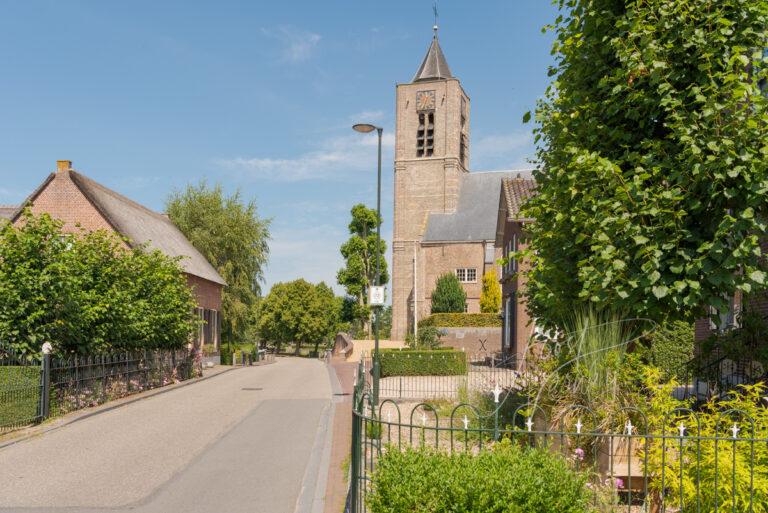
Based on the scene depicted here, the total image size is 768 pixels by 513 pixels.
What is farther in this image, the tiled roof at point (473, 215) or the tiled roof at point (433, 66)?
the tiled roof at point (433, 66)

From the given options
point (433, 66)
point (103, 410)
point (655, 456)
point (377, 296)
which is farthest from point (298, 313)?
point (655, 456)

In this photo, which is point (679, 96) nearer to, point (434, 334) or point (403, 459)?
point (403, 459)

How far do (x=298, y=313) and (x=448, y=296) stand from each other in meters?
21.5

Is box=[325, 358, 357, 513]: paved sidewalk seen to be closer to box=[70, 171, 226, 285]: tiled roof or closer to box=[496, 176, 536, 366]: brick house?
box=[70, 171, 226, 285]: tiled roof

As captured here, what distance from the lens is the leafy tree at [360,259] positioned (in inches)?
2564

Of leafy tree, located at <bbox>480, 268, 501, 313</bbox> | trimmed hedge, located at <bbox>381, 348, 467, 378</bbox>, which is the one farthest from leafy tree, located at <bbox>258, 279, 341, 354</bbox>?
trimmed hedge, located at <bbox>381, 348, 467, 378</bbox>

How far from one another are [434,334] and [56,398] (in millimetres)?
26138

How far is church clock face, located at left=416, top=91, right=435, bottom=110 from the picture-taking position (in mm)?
58734

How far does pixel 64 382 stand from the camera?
1534cm

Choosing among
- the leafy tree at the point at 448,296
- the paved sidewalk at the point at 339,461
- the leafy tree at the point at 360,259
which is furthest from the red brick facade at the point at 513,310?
the leafy tree at the point at 360,259

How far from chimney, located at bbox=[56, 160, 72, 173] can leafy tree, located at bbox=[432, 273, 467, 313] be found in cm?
3019

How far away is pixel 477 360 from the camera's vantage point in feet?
126

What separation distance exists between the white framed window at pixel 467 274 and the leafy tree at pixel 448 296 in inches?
64.6

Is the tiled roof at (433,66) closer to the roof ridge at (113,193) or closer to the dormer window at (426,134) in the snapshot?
the dormer window at (426,134)
